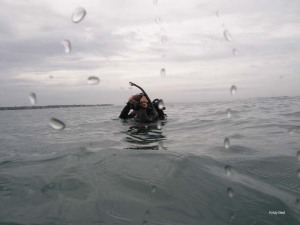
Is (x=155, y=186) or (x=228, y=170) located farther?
(x=228, y=170)

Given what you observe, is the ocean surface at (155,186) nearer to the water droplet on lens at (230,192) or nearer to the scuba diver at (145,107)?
the water droplet on lens at (230,192)

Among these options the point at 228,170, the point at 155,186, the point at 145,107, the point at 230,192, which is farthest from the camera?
the point at 145,107

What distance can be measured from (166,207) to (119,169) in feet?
4.68

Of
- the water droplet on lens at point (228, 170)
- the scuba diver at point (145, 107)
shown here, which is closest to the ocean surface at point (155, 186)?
the water droplet on lens at point (228, 170)

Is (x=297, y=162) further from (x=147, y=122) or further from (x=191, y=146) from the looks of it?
(x=147, y=122)

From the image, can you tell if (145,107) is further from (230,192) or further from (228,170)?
(230,192)

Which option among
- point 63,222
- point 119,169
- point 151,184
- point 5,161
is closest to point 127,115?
point 5,161

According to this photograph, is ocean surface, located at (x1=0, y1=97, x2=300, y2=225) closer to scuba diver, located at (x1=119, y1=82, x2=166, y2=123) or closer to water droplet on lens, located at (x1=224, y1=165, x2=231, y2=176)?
water droplet on lens, located at (x1=224, y1=165, x2=231, y2=176)

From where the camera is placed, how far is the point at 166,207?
2.73 m

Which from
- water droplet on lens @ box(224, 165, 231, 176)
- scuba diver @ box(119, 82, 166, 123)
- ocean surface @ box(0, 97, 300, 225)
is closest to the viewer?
ocean surface @ box(0, 97, 300, 225)

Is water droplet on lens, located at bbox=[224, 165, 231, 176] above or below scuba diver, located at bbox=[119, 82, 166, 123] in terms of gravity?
below

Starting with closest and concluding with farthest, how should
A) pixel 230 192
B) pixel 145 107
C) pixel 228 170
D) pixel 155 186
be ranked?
1. pixel 230 192
2. pixel 155 186
3. pixel 228 170
4. pixel 145 107

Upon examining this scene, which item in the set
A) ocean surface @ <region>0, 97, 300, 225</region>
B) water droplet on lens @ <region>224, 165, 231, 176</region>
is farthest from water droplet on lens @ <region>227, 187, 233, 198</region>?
water droplet on lens @ <region>224, 165, 231, 176</region>

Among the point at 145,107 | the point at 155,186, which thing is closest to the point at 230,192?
the point at 155,186
